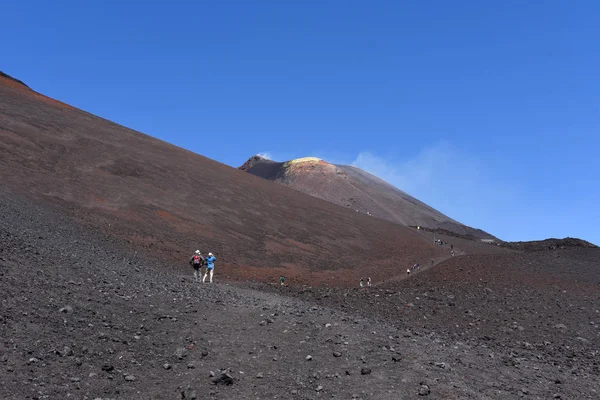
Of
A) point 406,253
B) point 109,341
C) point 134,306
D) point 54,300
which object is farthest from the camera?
point 406,253

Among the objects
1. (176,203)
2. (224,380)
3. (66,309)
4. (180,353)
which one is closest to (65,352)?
(66,309)

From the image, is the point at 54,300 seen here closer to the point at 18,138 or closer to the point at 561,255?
the point at 18,138

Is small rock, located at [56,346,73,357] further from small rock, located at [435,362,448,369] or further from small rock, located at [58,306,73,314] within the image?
small rock, located at [435,362,448,369]

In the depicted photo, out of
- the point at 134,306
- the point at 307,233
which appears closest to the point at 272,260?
the point at 307,233

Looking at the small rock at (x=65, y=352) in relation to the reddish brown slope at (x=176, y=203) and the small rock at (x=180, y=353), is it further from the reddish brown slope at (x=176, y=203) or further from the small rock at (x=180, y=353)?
the reddish brown slope at (x=176, y=203)

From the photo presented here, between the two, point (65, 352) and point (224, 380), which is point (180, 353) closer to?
point (224, 380)

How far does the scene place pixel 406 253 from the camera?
38.8 m

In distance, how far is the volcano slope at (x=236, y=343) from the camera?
7.91 meters

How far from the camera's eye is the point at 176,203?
31906 mm

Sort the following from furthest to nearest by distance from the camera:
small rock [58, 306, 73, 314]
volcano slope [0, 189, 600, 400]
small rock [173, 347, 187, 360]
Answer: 1. small rock [58, 306, 73, 314]
2. small rock [173, 347, 187, 360]
3. volcano slope [0, 189, 600, 400]

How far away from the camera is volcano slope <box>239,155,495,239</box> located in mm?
87438

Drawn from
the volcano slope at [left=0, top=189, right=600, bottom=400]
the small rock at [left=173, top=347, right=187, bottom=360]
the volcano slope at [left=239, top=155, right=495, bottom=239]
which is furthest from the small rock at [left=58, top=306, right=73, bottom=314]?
the volcano slope at [left=239, top=155, right=495, bottom=239]

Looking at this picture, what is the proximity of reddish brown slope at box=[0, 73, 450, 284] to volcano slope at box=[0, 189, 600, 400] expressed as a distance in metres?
8.51

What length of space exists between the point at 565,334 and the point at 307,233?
75.4ft
